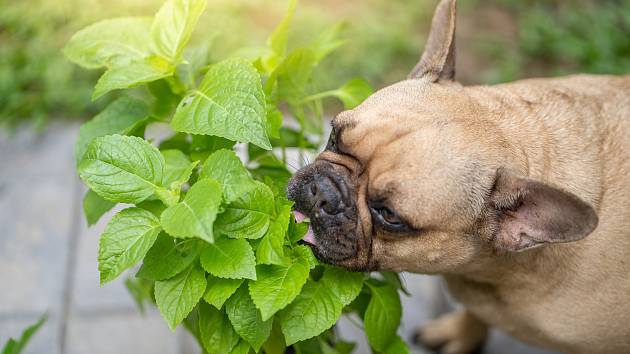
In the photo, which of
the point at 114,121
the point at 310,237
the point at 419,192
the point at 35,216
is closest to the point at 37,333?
the point at 35,216

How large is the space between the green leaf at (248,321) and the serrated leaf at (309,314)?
7 cm

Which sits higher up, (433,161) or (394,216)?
(433,161)

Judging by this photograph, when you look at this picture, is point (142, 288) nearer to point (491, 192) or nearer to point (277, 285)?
point (277, 285)

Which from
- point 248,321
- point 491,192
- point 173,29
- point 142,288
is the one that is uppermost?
point 173,29

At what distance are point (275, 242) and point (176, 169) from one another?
18.0 inches

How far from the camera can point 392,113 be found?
282 cm

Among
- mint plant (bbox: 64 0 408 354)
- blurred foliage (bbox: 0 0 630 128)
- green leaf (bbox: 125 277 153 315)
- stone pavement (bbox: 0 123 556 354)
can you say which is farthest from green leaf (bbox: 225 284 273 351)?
blurred foliage (bbox: 0 0 630 128)

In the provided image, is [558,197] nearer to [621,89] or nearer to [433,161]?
[433,161]

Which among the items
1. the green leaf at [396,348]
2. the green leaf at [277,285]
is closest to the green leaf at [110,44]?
the green leaf at [277,285]

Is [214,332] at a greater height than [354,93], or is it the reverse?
[354,93]

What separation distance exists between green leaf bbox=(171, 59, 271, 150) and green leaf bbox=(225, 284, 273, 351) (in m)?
0.52

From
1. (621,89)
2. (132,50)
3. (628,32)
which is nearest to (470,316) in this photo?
(621,89)

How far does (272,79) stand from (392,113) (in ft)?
1.53

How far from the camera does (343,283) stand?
2609 mm
